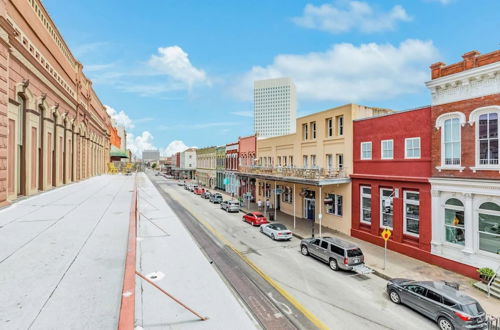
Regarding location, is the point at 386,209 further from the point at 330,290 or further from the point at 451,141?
the point at 330,290

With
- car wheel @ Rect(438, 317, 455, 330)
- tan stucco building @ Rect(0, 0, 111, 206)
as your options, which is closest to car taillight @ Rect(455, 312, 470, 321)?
car wheel @ Rect(438, 317, 455, 330)

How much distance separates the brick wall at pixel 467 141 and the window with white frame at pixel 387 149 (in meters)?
3.54

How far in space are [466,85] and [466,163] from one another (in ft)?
15.7

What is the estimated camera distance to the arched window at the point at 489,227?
50.1 ft

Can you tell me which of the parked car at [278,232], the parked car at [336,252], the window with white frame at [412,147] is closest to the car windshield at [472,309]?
the parked car at [336,252]

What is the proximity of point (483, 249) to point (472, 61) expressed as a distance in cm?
1113

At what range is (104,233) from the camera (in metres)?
8.24

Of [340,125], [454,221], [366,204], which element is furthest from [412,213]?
[340,125]

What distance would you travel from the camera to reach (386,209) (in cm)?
Result: 2123

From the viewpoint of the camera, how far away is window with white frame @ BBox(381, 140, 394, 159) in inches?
853

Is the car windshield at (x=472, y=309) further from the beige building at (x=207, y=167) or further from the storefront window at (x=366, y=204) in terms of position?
the beige building at (x=207, y=167)

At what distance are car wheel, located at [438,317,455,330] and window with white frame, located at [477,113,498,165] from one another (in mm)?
9610

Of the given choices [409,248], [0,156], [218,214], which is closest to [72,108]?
[0,156]

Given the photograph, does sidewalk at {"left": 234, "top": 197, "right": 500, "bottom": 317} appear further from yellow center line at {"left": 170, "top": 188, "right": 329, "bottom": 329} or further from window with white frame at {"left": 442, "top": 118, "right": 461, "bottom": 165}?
window with white frame at {"left": 442, "top": 118, "right": 461, "bottom": 165}
